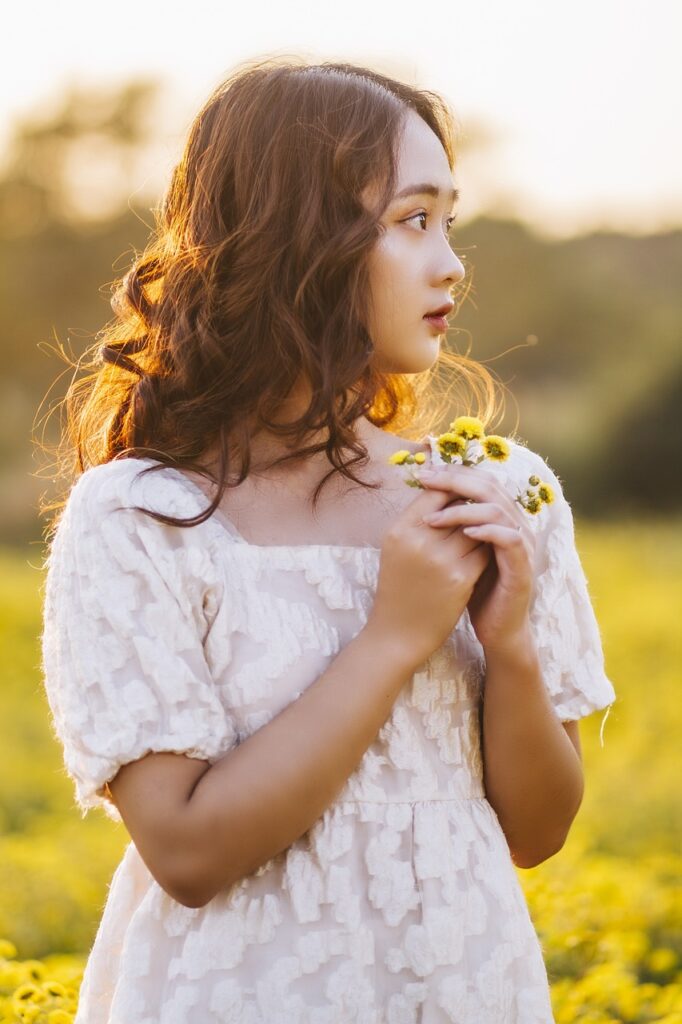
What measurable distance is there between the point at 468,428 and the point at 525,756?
1.44ft

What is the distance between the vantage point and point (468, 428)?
5.01ft

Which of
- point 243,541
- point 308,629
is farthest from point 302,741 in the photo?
point 243,541

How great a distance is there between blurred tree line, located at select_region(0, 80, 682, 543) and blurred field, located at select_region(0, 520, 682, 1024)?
8265mm

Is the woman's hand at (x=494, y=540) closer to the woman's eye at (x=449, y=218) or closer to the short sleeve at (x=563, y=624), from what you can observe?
the short sleeve at (x=563, y=624)

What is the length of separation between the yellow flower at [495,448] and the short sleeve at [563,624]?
0.53ft

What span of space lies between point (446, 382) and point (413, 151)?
0.69m

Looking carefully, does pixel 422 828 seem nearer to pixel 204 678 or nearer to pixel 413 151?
pixel 204 678

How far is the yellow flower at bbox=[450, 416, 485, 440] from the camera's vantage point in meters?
1.52

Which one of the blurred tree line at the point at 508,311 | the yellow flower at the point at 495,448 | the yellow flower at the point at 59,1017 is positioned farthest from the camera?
the blurred tree line at the point at 508,311

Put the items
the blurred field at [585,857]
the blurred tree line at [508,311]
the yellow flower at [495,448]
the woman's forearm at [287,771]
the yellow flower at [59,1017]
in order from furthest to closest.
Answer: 1. the blurred tree line at [508,311]
2. the blurred field at [585,857]
3. the yellow flower at [59,1017]
4. the yellow flower at [495,448]
5. the woman's forearm at [287,771]

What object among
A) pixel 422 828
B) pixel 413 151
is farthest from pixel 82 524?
pixel 413 151

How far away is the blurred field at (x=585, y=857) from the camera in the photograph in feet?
9.24

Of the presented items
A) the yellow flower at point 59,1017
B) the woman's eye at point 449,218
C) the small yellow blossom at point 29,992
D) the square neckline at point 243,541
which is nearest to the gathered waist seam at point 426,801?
the square neckline at point 243,541

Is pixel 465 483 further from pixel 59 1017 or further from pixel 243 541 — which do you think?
pixel 59 1017
